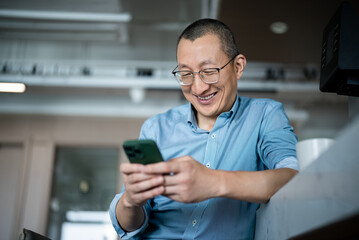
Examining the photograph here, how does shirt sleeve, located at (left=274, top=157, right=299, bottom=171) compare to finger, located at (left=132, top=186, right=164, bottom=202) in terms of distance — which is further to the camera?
shirt sleeve, located at (left=274, top=157, right=299, bottom=171)

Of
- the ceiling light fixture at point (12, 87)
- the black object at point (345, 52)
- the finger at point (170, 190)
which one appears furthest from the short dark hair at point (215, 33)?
the ceiling light fixture at point (12, 87)

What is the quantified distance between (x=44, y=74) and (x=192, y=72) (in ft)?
14.7

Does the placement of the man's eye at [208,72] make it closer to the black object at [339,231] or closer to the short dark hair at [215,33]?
the short dark hair at [215,33]

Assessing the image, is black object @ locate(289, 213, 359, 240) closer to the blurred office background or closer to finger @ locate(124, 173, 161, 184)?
finger @ locate(124, 173, 161, 184)

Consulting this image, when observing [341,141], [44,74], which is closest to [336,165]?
[341,141]

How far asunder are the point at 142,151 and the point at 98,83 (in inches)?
180

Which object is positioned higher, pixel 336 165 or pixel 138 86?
pixel 138 86

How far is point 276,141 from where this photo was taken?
121 cm

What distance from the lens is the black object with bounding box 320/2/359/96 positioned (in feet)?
3.51

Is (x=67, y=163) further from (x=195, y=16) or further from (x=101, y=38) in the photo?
(x=195, y=16)

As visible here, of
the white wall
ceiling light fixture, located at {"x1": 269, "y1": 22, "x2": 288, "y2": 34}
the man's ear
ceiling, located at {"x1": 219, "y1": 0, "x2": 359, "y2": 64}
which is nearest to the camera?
the man's ear

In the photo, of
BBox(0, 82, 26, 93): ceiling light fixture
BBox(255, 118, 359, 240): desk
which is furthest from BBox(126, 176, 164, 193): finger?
BBox(0, 82, 26, 93): ceiling light fixture

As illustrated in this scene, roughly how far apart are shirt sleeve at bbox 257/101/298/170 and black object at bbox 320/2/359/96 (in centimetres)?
20

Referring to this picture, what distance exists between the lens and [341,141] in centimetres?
52
